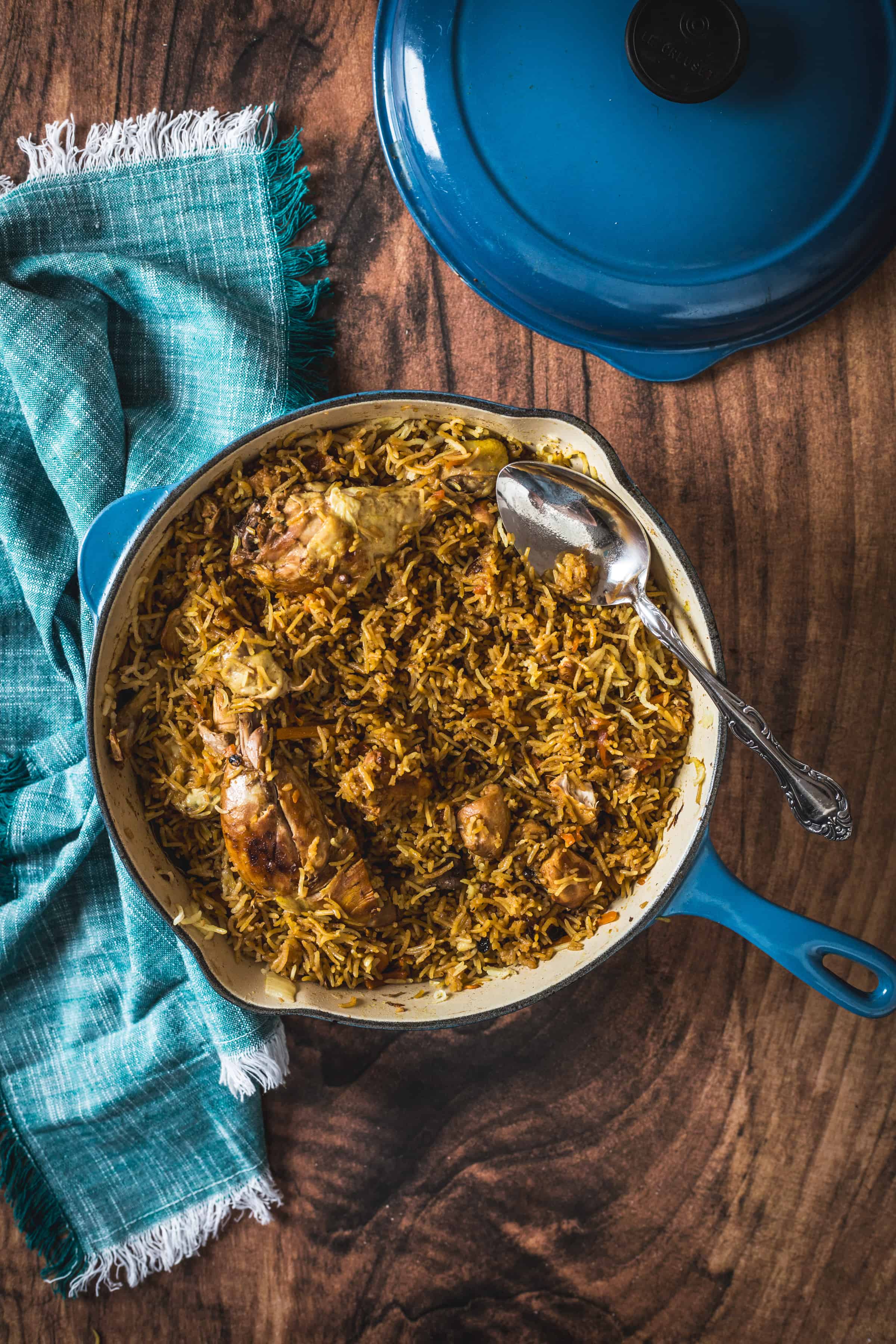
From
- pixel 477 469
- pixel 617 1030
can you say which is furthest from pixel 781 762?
pixel 617 1030

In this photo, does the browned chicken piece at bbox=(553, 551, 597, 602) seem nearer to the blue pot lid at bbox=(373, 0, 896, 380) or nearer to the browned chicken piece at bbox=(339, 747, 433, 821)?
the browned chicken piece at bbox=(339, 747, 433, 821)

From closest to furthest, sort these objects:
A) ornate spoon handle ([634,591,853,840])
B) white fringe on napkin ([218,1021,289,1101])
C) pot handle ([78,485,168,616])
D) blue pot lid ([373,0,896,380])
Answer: ornate spoon handle ([634,591,853,840])
pot handle ([78,485,168,616])
blue pot lid ([373,0,896,380])
white fringe on napkin ([218,1021,289,1101])

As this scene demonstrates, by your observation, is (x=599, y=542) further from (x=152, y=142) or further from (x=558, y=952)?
(x=152, y=142)

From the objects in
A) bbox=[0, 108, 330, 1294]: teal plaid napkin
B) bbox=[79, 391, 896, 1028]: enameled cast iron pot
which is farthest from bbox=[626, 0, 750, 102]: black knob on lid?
bbox=[0, 108, 330, 1294]: teal plaid napkin

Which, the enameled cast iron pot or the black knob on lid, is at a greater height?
the black knob on lid

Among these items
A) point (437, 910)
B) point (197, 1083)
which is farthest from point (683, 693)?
point (197, 1083)

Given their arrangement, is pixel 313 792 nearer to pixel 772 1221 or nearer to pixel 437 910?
pixel 437 910

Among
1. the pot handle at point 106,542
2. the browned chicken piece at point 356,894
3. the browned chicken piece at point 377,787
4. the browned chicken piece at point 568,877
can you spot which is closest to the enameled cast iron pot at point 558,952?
the pot handle at point 106,542
